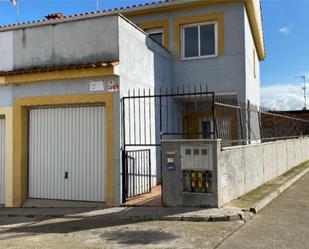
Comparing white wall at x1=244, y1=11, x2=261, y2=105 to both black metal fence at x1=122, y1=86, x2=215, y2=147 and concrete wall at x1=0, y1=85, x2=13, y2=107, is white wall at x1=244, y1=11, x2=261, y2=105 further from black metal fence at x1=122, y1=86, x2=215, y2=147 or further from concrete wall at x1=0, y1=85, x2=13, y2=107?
concrete wall at x1=0, y1=85, x2=13, y2=107

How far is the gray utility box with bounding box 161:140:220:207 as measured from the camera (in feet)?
29.1

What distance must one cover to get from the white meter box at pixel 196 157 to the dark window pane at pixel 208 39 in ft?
20.8

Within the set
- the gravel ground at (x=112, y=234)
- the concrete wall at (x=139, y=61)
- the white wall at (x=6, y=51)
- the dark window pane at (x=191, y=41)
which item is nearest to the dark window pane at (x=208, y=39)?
the dark window pane at (x=191, y=41)

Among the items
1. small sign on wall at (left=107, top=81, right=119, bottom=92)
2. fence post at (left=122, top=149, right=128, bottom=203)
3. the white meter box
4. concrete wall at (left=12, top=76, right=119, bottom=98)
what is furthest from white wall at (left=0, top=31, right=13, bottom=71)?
the white meter box

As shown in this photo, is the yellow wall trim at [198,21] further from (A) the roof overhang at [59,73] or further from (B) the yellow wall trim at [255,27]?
(A) the roof overhang at [59,73]

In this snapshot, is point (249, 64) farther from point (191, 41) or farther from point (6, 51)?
point (6, 51)

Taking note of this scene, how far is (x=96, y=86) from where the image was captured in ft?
33.3

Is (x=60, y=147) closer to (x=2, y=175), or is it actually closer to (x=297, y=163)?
(x=2, y=175)

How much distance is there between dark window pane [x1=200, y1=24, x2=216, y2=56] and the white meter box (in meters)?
6.34

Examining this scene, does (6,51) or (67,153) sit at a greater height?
(6,51)

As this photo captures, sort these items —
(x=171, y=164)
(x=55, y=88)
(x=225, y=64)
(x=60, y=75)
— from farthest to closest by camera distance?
(x=225, y=64)
(x=55, y=88)
(x=60, y=75)
(x=171, y=164)

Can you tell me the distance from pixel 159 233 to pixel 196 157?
2.29 metres

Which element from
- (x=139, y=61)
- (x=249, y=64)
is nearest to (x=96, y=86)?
(x=139, y=61)

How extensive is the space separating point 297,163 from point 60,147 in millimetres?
13450
